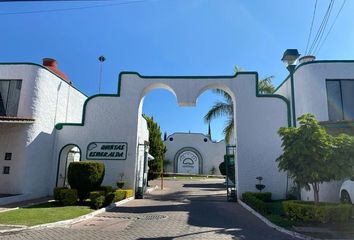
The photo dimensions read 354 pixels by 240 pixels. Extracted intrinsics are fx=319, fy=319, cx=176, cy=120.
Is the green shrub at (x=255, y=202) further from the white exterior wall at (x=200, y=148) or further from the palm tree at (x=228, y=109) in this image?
the white exterior wall at (x=200, y=148)

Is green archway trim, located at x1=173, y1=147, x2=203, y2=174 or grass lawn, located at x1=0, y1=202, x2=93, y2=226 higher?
green archway trim, located at x1=173, y1=147, x2=203, y2=174

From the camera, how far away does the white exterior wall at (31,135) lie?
15.9m

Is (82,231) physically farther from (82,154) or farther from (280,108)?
(280,108)

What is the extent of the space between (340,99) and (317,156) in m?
7.25

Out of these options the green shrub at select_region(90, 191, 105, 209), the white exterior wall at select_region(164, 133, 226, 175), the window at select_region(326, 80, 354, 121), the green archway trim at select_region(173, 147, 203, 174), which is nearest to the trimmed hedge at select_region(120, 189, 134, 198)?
the green shrub at select_region(90, 191, 105, 209)

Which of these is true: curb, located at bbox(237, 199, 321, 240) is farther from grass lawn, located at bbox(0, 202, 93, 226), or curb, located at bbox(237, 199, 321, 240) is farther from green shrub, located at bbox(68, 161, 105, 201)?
green shrub, located at bbox(68, 161, 105, 201)

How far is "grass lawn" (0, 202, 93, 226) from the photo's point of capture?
9.72 metres

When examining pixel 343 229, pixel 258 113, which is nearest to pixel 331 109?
pixel 258 113

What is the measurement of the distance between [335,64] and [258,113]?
4499mm

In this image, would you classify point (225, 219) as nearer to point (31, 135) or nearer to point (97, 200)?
point (97, 200)

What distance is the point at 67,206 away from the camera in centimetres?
1343

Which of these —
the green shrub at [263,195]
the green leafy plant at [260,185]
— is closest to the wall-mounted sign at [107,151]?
the green shrub at [263,195]

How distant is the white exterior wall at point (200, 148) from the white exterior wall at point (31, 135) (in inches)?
1109

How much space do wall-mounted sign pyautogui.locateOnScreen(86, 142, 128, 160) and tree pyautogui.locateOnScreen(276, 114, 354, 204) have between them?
33.3ft
